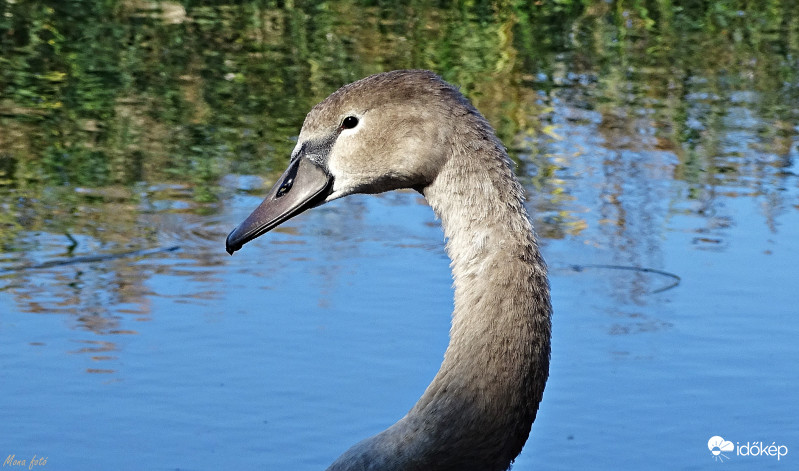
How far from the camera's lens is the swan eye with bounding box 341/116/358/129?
3.41 meters

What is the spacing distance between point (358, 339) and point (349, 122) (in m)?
2.44

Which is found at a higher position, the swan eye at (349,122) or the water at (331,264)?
the swan eye at (349,122)

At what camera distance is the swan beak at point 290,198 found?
11.5 feet

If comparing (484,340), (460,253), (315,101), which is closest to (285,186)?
(460,253)

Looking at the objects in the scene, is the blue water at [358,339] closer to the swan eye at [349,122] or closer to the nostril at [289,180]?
the nostril at [289,180]

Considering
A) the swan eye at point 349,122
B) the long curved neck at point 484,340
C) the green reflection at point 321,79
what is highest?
the swan eye at point 349,122

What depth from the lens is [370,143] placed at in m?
3.39

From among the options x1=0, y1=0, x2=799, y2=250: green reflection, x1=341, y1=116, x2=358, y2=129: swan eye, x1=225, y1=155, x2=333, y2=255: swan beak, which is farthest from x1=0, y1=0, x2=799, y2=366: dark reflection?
x1=341, y1=116, x2=358, y2=129: swan eye

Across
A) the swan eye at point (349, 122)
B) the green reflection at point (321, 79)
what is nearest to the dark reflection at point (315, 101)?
the green reflection at point (321, 79)

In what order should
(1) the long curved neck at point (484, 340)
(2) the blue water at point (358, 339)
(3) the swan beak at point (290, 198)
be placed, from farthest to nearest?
(2) the blue water at point (358, 339), (3) the swan beak at point (290, 198), (1) the long curved neck at point (484, 340)

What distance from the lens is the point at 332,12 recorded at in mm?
12484

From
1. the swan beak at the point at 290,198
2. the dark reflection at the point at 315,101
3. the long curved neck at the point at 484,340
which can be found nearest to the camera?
the long curved neck at the point at 484,340

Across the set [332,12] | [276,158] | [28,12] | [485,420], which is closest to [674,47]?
[332,12]

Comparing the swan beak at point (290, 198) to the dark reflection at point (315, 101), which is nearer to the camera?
the swan beak at point (290, 198)
